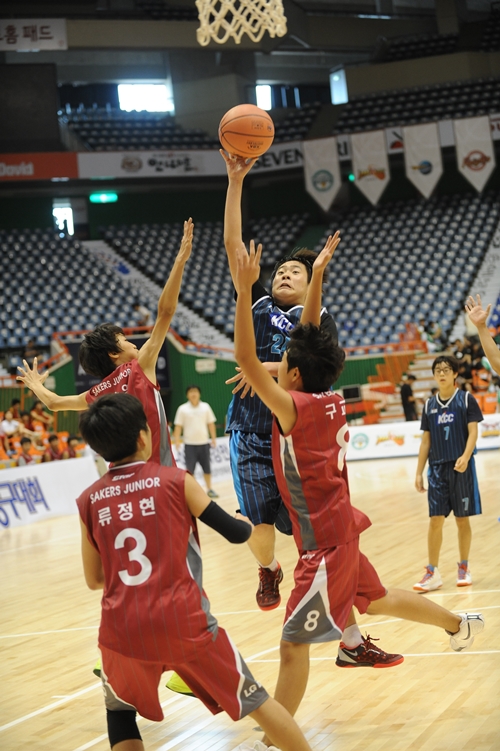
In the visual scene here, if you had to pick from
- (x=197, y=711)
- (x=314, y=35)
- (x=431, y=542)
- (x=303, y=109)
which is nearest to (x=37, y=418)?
(x=431, y=542)

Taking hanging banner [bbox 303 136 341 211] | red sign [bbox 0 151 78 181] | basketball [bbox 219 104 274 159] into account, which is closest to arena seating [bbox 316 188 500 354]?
hanging banner [bbox 303 136 341 211]

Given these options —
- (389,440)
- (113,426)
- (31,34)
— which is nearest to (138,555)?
(113,426)

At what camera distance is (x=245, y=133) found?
449 cm

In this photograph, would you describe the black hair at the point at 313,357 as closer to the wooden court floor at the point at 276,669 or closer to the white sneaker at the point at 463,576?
the wooden court floor at the point at 276,669

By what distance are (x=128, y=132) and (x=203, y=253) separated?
4574 mm

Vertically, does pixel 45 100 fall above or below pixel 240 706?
above

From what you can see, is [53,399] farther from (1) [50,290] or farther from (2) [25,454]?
(1) [50,290]

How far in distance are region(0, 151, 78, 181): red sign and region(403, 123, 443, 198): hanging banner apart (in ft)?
31.9

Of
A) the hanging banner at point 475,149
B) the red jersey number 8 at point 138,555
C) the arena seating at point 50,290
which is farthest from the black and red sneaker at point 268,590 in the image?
the hanging banner at point 475,149

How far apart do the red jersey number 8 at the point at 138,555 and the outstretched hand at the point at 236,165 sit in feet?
6.42

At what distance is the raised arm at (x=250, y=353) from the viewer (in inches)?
129

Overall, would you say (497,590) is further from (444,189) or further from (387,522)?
(444,189)

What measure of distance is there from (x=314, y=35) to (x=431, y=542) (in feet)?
83.0

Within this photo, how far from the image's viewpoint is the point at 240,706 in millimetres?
2867
